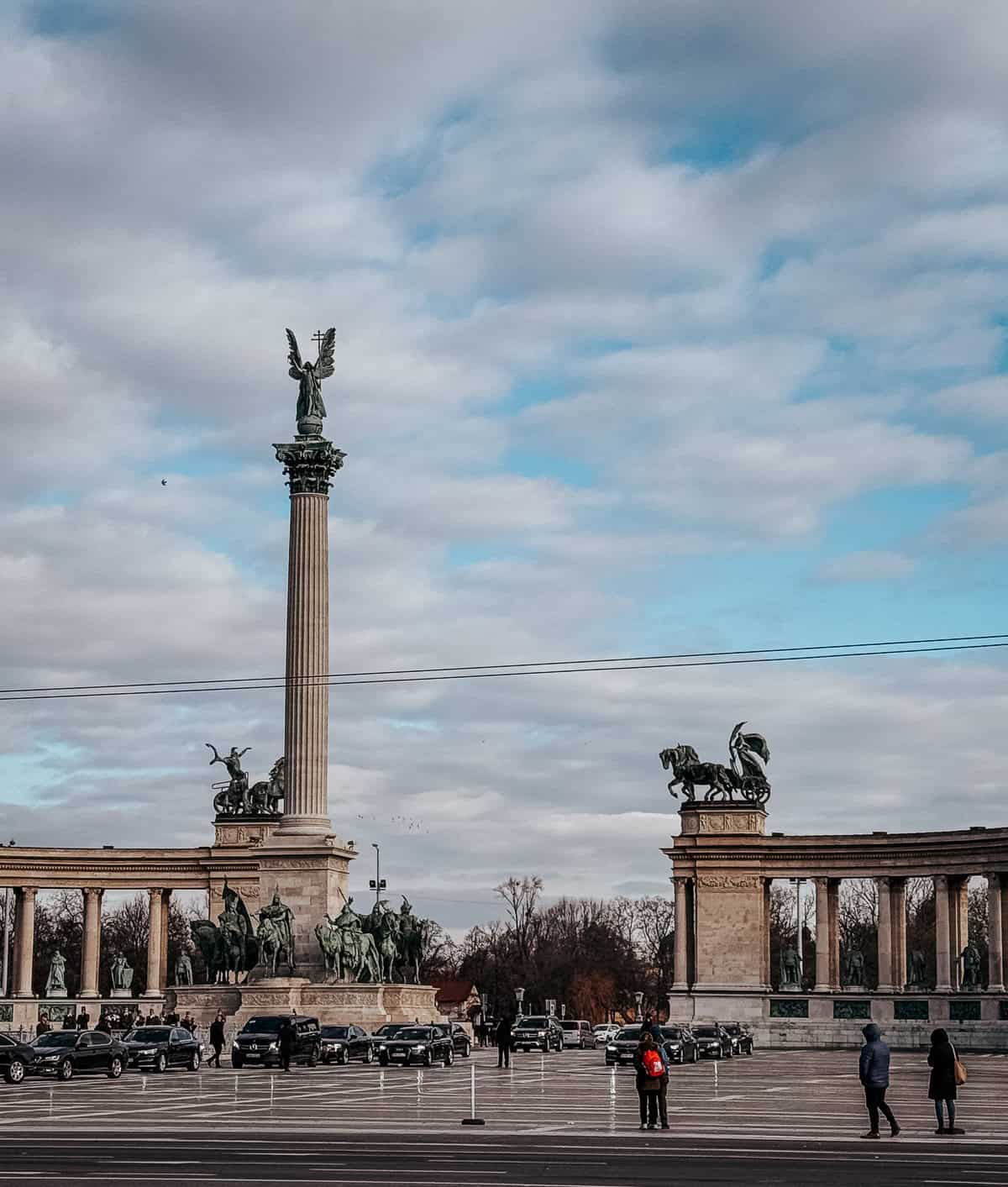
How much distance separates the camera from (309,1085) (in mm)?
50031

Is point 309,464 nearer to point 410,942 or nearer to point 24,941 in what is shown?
point 410,942

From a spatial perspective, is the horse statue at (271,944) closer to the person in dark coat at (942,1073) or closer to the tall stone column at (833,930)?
the tall stone column at (833,930)

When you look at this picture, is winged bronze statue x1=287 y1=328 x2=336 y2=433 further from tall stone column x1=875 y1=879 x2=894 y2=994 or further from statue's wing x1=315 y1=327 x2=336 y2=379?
tall stone column x1=875 y1=879 x2=894 y2=994

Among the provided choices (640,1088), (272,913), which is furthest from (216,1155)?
(272,913)

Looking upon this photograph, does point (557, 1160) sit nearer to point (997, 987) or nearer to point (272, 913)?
point (272, 913)

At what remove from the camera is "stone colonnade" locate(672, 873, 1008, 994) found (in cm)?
9462

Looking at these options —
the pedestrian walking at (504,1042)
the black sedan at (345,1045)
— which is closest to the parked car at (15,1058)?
the black sedan at (345,1045)

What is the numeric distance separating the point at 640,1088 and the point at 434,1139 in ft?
13.4

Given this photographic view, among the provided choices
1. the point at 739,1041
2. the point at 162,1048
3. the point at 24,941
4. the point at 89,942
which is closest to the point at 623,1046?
the point at 162,1048

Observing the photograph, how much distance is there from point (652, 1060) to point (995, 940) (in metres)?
63.3

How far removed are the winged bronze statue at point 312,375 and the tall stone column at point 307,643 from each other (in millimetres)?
2888

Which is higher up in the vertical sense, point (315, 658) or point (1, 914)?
point (315, 658)

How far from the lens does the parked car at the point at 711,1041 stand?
74.2 metres

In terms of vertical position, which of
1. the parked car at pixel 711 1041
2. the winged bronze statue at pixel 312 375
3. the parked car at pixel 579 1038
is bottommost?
the parked car at pixel 579 1038
